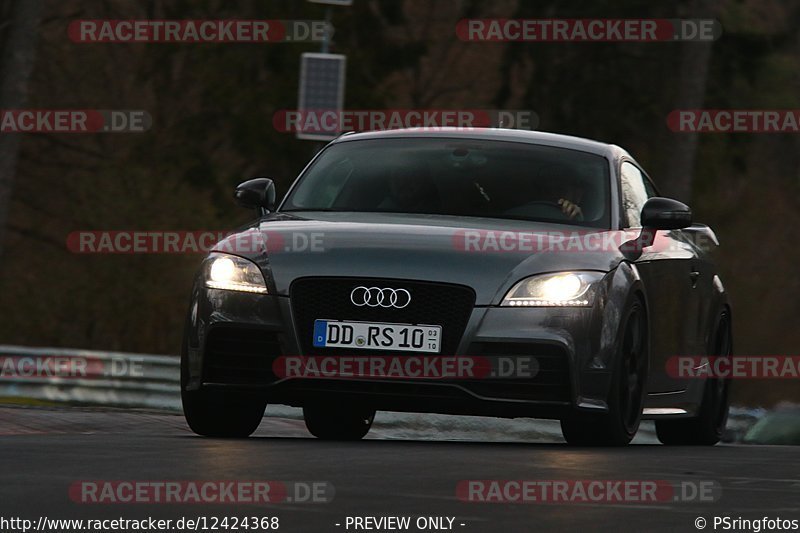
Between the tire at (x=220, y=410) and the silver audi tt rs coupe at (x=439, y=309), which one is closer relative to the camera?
the silver audi tt rs coupe at (x=439, y=309)

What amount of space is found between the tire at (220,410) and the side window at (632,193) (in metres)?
2.28

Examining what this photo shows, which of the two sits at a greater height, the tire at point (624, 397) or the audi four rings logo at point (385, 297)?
the audi four rings logo at point (385, 297)

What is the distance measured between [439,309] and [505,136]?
7.20ft

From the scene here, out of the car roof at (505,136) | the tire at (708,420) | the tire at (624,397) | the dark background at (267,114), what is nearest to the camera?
the tire at (624,397)

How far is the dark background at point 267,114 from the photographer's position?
28.3 meters

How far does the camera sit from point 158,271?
1166 inches

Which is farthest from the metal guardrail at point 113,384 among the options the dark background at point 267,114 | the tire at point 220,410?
the dark background at point 267,114

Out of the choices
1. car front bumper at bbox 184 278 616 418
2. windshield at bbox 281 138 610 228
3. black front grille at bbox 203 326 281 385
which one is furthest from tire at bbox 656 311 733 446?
black front grille at bbox 203 326 281 385

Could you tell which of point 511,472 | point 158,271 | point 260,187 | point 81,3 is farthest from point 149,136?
point 511,472

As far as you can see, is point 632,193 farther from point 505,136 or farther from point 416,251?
point 416,251

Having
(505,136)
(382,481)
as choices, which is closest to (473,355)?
(382,481)

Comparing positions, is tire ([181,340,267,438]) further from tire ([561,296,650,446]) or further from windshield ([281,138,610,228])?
tire ([561,296,650,446])

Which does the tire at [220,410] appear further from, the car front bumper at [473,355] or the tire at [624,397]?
the tire at [624,397]

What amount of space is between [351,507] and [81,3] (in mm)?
31485
